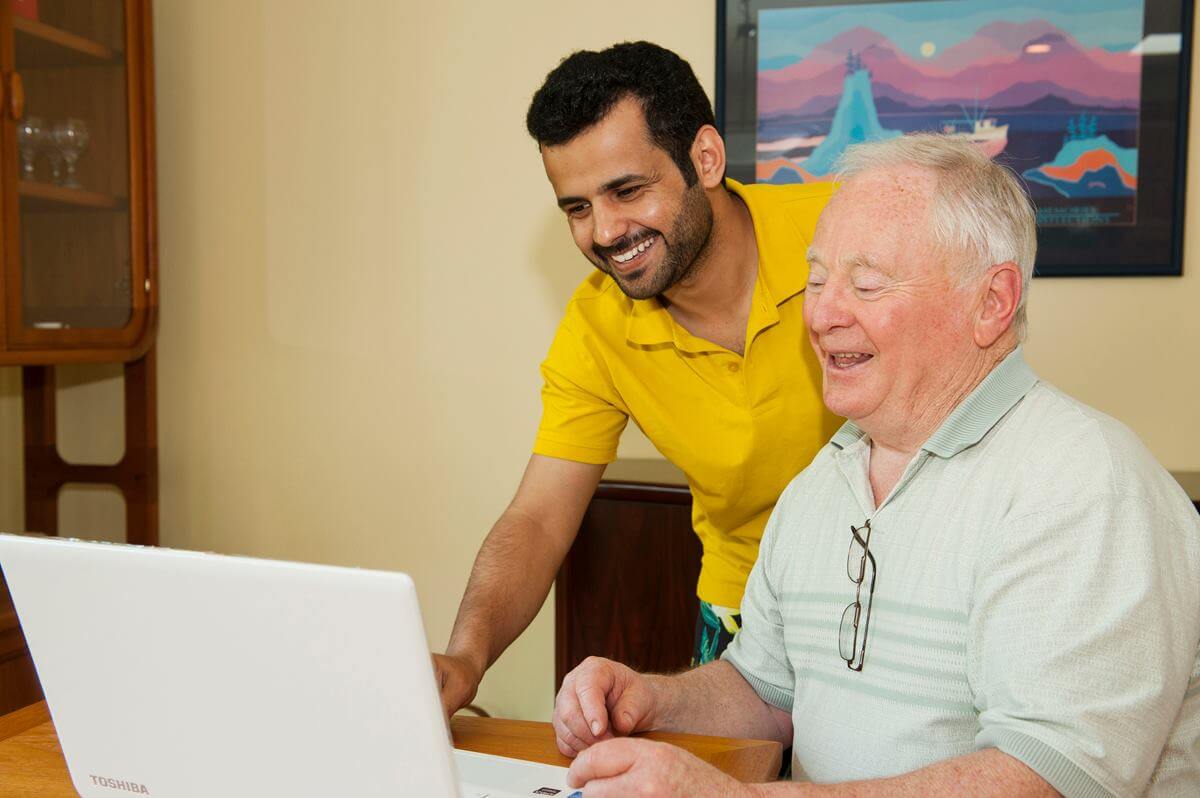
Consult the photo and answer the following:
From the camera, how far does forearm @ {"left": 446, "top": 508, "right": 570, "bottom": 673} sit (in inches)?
61.2

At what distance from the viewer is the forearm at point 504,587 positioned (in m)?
1.56

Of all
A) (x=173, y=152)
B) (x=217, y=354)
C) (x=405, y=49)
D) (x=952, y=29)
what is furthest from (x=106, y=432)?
(x=952, y=29)

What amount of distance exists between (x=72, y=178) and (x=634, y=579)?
160 centimetres

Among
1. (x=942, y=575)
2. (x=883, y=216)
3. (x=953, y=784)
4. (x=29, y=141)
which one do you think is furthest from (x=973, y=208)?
(x=29, y=141)

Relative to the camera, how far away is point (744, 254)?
1.87m

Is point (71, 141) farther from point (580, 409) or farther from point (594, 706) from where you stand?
point (594, 706)

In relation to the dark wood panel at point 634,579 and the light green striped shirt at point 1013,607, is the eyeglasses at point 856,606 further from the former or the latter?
the dark wood panel at point 634,579

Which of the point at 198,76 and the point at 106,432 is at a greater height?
the point at 198,76

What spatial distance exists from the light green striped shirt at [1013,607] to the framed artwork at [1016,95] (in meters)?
1.30

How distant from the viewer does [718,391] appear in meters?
1.84

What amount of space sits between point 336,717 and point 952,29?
2.07 meters

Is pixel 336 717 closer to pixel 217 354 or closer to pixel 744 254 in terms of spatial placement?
pixel 744 254

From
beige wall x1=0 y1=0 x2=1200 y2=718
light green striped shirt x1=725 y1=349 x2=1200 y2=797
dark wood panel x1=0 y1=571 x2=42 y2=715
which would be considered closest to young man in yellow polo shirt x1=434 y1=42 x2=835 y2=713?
light green striped shirt x1=725 y1=349 x2=1200 y2=797

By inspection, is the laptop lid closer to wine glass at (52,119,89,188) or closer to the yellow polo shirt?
the yellow polo shirt
